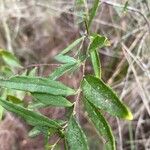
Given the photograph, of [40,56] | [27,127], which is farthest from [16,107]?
[40,56]

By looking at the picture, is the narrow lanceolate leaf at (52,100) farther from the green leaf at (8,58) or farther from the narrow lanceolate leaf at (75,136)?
the green leaf at (8,58)

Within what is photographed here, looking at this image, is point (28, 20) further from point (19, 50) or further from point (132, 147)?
point (132, 147)

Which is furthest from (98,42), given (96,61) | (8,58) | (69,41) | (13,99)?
(69,41)

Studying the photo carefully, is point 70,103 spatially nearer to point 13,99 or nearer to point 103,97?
point 103,97

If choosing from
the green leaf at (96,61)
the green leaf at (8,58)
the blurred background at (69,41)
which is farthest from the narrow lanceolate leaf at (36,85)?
the blurred background at (69,41)

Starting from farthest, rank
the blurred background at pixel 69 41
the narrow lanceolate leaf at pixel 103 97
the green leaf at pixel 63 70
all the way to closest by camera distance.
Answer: the blurred background at pixel 69 41 < the green leaf at pixel 63 70 < the narrow lanceolate leaf at pixel 103 97

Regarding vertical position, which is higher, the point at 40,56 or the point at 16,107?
the point at 16,107

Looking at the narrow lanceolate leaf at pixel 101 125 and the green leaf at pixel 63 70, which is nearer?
the narrow lanceolate leaf at pixel 101 125

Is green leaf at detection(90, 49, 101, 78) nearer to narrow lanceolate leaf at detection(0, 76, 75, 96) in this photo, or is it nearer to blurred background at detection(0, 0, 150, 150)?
narrow lanceolate leaf at detection(0, 76, 75, 96)
